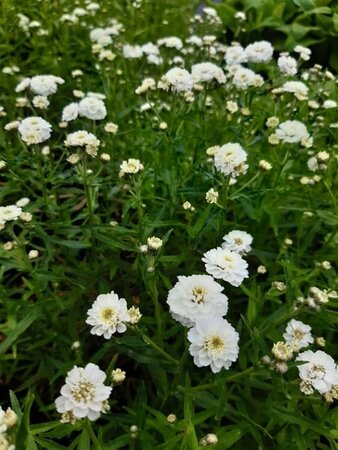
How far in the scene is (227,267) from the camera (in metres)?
1.53

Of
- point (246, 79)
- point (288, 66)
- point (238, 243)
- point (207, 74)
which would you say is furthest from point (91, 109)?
point (288, 66)

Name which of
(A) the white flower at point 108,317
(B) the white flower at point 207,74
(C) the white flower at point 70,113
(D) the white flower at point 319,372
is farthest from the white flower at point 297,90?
(A) the white flower at point 108,317

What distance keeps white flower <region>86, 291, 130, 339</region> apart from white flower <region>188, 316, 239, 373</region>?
180 millimetres

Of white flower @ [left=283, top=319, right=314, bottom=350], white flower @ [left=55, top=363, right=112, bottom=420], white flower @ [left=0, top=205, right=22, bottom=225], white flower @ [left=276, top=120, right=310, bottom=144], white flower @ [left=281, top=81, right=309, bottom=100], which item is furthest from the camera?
white flower @ [left=281, top=81, right=309, bottom=100]

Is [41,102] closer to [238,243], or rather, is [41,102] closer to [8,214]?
[8,214]

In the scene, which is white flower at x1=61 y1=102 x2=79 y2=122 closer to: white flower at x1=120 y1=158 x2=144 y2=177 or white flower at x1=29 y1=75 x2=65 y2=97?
white flower at x1=29 y1=75 x2=65 y2=97

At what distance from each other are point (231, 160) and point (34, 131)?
76cm

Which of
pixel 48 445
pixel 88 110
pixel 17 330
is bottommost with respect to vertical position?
pixel 17 330

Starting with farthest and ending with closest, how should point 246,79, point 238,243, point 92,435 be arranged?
point 246,79
point 238,243
point 92,435

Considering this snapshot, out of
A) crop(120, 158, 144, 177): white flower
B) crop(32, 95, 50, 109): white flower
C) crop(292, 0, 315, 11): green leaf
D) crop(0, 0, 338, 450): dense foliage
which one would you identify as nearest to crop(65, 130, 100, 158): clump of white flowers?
crop(0, 0, 338, 450): dense foliage

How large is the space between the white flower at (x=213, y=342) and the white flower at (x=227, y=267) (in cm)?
17

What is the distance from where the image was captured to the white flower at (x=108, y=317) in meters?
1.37

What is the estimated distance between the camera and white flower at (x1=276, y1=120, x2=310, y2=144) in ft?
7.09

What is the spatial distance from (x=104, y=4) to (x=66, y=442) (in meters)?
2.98
